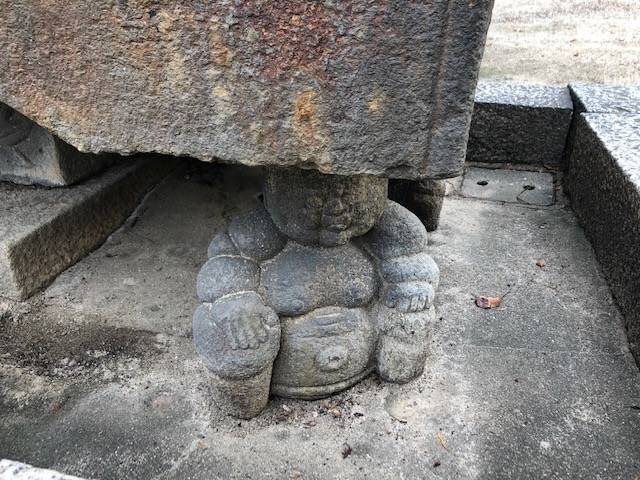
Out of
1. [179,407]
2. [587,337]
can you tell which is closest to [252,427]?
[179,407]

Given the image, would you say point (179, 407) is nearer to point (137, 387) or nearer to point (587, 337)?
point (137, 387)

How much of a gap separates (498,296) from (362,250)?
2.02 ft

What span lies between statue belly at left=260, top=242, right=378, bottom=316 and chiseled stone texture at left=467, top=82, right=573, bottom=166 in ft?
4.89

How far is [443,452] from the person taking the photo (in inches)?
49.3

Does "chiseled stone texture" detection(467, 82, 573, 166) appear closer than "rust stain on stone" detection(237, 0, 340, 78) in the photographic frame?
No

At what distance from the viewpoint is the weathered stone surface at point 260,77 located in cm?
84

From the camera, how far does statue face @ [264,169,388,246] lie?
3.92 feet

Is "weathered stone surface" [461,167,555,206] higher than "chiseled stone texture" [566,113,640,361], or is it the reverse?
"chiseled stone texture" [566,113,640,361]

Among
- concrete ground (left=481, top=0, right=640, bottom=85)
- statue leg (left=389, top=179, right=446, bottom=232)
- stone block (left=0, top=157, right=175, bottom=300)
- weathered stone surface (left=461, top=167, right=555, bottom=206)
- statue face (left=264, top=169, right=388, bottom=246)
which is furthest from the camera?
concrete ground (left=481, top=0, right=640, bottom=85)

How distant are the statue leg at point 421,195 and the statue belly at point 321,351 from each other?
0.72 m

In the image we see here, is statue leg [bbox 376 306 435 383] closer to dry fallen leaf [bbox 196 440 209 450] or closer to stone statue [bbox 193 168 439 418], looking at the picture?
stone statue [bbox 193 168 439 418]

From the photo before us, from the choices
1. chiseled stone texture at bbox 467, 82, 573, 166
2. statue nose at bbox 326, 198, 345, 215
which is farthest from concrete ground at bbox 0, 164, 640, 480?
chiseled stone texture at bbox 467, 82, 573, 166

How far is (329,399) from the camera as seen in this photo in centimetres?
140

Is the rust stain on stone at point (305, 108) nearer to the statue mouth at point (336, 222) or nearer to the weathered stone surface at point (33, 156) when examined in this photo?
the statue mouth at point (336, 222)
